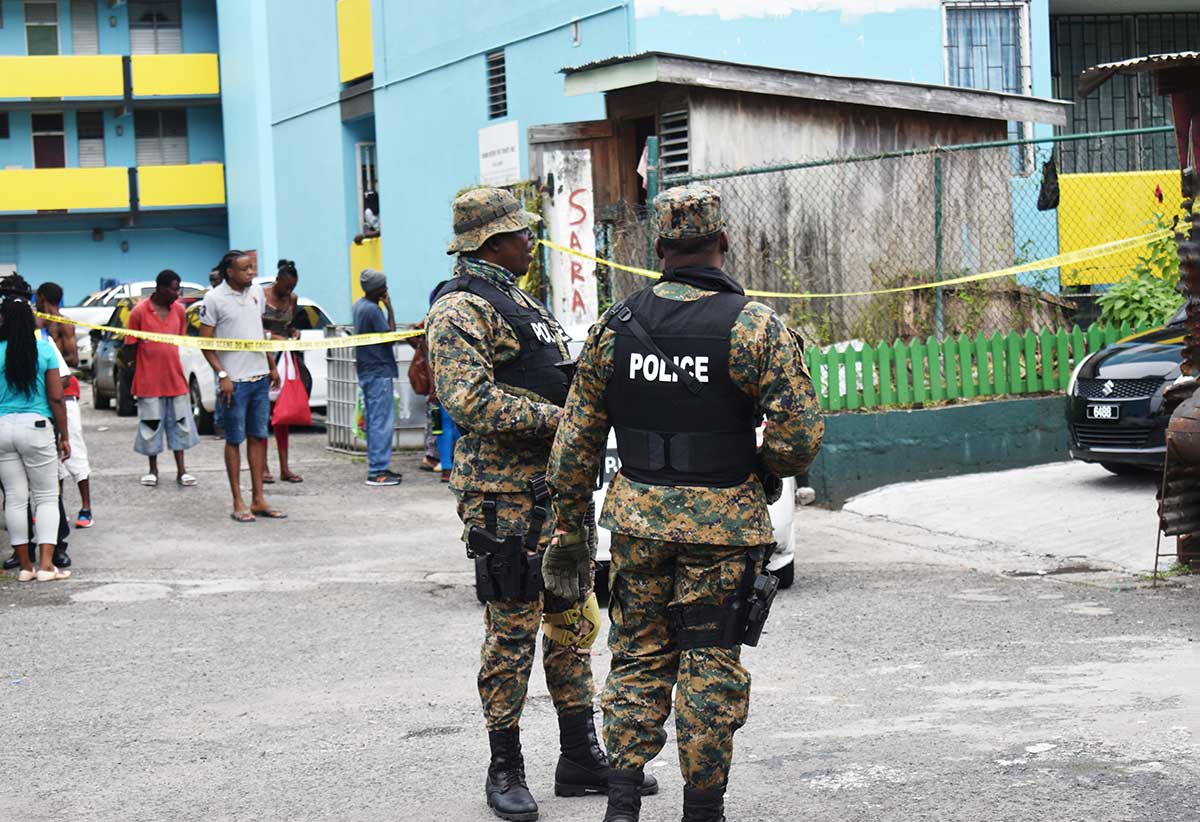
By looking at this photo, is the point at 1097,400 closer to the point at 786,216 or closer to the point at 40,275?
the point at 786,216

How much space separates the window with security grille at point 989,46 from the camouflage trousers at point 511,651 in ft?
42.5

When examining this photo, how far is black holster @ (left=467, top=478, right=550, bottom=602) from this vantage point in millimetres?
4945

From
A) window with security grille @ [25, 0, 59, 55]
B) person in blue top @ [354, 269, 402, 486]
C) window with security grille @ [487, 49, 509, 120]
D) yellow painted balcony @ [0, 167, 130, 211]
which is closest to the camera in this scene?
person in blue top @ [354, 269, 402, 486]

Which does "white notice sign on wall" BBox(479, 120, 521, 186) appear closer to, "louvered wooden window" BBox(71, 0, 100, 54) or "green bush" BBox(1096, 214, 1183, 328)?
"green bush" BBox(1096, 214, 1183, 328)

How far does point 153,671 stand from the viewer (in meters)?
7.20

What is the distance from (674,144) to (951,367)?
148 inches

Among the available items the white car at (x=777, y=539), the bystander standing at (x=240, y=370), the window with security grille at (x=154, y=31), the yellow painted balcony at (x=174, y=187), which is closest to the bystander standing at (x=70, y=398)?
the bystander standing at (x=240, y=370)

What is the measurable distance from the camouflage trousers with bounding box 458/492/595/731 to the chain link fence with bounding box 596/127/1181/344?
800 centimetres

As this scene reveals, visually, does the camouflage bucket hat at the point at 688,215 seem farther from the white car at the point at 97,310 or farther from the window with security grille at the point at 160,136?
the window with security grille at the point at 160,136

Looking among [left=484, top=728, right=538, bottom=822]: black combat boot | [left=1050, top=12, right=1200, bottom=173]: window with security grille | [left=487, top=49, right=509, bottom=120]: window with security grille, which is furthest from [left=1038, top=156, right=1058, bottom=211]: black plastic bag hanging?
[left=484, top=728, right=538, bottom=822]: black combat boot

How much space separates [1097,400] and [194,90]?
32815mm

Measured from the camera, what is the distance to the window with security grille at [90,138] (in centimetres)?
4119

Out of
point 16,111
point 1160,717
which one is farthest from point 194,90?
point 1160,717

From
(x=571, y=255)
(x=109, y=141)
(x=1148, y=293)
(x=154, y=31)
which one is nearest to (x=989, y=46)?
(x=1148, y=293)
